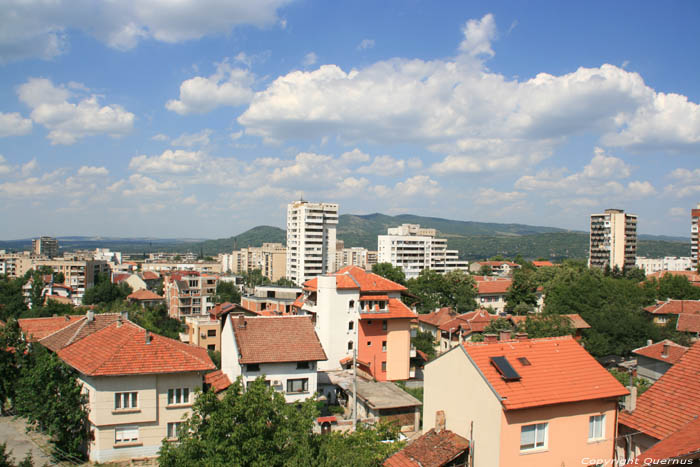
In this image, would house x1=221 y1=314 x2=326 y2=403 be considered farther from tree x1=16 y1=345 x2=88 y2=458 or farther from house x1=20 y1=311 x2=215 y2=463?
tree x1=16 y1=345 x2=88 y2=458

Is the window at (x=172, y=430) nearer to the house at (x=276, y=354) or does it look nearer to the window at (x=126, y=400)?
the window at (x=126, y=400)

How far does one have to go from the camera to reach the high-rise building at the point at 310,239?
433 feet

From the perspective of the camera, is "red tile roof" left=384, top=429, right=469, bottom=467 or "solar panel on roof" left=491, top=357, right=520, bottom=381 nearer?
"red tile roof" left=384, top=429, right=469, bottom=467

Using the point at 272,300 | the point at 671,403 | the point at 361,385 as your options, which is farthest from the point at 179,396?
the point at 272,300

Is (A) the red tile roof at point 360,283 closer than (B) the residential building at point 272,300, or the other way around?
(A) the red tile roof at point 360,283

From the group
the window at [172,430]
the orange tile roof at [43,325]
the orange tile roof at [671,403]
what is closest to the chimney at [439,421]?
the orange tile roof at [671,403]

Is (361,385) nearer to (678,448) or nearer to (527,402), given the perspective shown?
(527,402)

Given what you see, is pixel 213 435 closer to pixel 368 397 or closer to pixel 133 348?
pixel 133 348

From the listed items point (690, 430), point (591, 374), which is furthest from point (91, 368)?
point (690, 430)

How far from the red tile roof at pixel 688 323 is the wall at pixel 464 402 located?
147 feet

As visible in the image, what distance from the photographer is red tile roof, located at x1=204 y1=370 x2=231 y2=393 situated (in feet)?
92.9

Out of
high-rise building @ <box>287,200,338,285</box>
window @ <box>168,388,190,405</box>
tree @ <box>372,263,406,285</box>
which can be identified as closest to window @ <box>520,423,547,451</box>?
window @ <box>168,388,190,405</box>

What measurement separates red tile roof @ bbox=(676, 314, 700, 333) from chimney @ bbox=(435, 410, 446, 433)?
45.4 meters

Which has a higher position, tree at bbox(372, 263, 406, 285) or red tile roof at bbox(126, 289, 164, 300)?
tree at bbox(372, 263, 406, 285)
